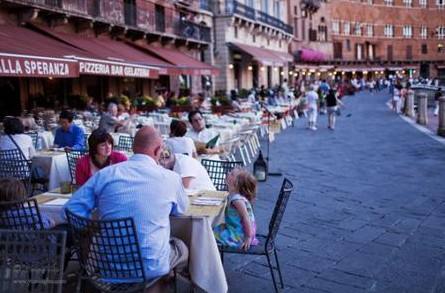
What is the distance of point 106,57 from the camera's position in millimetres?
14844

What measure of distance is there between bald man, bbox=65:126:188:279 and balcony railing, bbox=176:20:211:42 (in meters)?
23.4

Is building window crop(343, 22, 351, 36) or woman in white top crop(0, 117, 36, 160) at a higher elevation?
building window crop(343, 22, 351, 36)

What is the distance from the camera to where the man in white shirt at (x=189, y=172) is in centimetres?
509

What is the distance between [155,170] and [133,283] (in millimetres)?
669

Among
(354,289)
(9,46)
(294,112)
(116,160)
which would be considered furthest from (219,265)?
(294,112)

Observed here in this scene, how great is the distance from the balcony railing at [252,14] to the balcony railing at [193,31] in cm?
371

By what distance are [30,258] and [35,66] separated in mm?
7191

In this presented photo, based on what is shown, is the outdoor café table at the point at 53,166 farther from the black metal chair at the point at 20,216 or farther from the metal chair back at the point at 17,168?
the black metal chair at the point at 20,216

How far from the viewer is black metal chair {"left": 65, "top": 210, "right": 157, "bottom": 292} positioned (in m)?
Answer: 3.26

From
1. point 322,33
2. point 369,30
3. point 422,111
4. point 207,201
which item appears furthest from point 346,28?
point 207,201

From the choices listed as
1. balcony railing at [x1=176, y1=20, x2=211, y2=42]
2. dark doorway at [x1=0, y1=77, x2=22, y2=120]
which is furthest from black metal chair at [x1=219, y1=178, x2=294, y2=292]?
balcony railing at [x1=176, y1=20, x2=211, y2=42]

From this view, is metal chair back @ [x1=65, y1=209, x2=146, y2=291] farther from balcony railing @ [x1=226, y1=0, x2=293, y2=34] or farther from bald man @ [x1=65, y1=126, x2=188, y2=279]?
balcony railing @ [x1=226, y1=0, x2=293, y2=34]

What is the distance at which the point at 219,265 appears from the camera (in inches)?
149

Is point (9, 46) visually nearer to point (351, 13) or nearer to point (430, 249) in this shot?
point (430, 249)
